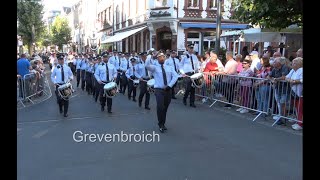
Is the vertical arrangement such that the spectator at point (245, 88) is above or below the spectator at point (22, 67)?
below

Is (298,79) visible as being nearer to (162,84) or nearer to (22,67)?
(162,84)

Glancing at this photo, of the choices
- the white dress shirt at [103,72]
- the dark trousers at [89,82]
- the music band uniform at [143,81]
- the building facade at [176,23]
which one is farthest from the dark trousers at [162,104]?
the building facade at [176,23]

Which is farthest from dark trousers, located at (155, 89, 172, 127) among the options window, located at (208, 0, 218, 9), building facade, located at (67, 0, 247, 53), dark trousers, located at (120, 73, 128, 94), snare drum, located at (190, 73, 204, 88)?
window, located at (208, 0, 218, 9)

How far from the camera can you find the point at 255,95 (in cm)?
1070

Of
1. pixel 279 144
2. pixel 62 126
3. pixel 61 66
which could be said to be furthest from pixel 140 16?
pixel 279 144

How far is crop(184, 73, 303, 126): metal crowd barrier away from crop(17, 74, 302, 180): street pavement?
468mm

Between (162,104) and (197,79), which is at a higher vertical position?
(197,79)

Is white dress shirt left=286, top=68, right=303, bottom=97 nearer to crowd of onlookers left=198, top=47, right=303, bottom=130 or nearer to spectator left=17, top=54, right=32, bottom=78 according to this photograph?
crowd of onlookers left=198, top=47, right=303, bottom=130

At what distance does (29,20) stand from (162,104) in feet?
137

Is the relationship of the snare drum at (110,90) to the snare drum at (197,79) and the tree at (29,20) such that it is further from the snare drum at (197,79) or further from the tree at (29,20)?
the tree at (29,20)

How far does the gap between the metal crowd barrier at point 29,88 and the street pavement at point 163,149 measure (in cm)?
275

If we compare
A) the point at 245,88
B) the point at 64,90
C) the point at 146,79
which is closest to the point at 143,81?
the point at 146,79

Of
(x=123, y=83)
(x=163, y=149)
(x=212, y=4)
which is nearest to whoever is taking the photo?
(x=163, y=149)

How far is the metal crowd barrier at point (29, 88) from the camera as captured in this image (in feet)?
45.3
